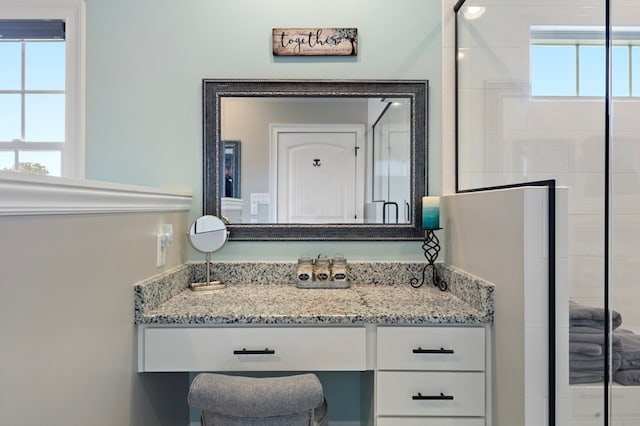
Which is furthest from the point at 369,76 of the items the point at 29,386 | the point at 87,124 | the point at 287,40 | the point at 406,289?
the point at 29,386

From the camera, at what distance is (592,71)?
4.03 ft

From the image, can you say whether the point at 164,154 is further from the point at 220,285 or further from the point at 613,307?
the point at 613,307

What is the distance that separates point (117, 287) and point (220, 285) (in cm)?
68

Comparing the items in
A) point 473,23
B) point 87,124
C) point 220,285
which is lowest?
point 220,285

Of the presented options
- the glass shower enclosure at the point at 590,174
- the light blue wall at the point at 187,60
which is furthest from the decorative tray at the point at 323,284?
the glass shower enclosure at the point at 590,174

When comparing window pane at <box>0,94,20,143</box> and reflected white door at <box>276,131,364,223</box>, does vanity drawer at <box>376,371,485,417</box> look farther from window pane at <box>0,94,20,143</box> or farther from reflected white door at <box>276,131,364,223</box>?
window pane at <box>0,94,20,143</box>

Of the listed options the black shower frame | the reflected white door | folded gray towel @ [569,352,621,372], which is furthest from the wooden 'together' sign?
folded gray towel @ [569,352,621,372]

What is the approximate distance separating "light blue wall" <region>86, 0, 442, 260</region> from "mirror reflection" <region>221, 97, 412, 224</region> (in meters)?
0.15

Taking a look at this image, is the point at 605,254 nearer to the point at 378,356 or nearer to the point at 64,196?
the point at 378,356

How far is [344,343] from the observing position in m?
1.56

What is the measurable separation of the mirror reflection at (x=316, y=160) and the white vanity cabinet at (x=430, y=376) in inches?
28.7

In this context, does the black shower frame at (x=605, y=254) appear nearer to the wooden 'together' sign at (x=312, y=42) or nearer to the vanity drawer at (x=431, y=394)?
the vanity drawer at (x=431, y=394)

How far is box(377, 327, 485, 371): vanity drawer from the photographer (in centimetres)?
155

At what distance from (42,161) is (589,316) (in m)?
2.42
